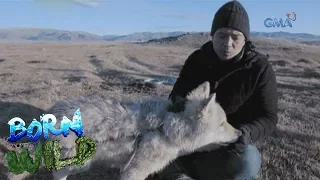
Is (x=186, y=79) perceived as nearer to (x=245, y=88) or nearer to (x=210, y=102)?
(x=245, y=88)

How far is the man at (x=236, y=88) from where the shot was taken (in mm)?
4945

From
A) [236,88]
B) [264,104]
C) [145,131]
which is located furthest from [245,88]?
[145,131]

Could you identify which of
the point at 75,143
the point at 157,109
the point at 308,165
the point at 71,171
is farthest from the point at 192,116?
the point at 308,165

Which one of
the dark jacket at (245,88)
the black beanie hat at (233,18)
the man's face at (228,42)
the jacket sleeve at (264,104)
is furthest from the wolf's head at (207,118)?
the black beanie hat at (233,18)

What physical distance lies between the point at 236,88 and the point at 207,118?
81 cm

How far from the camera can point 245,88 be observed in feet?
16.8

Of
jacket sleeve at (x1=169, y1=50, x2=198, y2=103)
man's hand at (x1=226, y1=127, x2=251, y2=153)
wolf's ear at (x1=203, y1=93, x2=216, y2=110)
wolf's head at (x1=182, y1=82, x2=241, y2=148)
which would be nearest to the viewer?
wolf's ear at (x1=203, y1=93, x2=216, y2=110)

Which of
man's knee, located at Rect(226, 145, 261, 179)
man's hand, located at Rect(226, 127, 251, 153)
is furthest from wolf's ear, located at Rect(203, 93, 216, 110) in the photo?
man's knee, located at Rect(226, 145, 261, 179)

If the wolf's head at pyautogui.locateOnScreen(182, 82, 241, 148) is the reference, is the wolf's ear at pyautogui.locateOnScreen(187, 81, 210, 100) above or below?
above

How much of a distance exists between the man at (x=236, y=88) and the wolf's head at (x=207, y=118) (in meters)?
0.14

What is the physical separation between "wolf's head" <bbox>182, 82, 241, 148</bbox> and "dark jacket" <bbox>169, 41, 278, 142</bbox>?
1.07ft

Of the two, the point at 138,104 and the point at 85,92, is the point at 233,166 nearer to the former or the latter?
the point at 138,104

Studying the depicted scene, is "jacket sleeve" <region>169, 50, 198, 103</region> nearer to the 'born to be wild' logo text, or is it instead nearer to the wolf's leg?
the wolf's leg

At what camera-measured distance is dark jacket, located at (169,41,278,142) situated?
506cm
